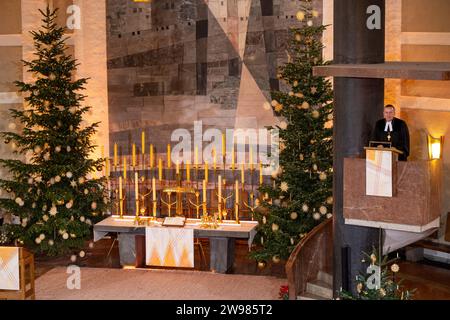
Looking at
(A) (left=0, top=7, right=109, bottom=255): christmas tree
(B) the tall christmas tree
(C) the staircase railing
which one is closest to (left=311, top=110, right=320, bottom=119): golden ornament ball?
(B) the tall christmas tree

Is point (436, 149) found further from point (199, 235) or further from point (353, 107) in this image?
point (353, 107)

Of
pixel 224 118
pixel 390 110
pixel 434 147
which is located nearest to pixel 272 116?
pixel 224 118

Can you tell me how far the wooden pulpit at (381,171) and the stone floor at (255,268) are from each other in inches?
118

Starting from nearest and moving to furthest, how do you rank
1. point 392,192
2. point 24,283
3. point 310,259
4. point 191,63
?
point 392,192 → point 310,259 → point 24,283 → point 191,63

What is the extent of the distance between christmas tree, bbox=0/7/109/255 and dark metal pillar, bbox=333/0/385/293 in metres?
5.65

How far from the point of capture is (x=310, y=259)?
439 inches

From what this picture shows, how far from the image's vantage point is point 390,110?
10.4 meters

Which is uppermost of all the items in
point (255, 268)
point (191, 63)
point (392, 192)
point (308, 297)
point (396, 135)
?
point (191, 63)

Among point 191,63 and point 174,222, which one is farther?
point 191,63

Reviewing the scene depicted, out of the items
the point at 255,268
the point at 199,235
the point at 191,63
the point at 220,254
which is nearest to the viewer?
the point at 199,235

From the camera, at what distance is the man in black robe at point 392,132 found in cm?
1028

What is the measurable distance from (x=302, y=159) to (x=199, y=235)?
2.09 meters

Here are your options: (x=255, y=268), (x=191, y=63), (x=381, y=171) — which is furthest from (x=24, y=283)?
(x=191, y=63)

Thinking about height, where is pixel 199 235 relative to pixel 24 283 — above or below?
above
